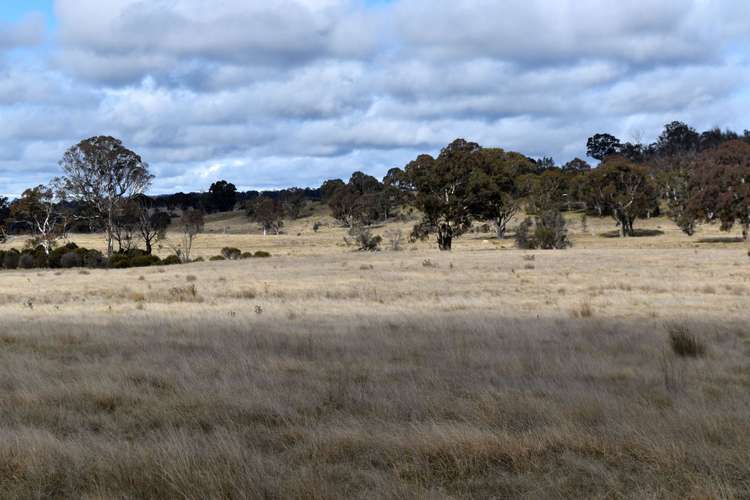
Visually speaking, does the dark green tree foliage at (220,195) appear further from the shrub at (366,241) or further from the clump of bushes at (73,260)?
the clump of bushes at (73,260)

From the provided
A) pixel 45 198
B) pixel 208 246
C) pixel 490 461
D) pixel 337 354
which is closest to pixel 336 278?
pixel 337 354

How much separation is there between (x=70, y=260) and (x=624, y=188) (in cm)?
5864

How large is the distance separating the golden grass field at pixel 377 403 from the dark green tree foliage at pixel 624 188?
6094 centimetres

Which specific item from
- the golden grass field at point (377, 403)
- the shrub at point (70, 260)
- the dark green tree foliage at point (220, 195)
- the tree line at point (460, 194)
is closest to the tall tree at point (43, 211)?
the tree line at point (460, 194)

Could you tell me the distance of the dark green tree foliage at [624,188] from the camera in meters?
75.2

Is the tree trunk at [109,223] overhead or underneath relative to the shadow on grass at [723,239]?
overhead

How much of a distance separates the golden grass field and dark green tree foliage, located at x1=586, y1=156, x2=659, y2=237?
60.9 m

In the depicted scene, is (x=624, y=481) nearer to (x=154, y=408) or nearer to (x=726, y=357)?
(x=154, y=408)

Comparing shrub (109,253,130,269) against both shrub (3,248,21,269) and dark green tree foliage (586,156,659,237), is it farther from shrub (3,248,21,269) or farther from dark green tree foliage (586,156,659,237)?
dark green tree foliage (586,156,659,237)

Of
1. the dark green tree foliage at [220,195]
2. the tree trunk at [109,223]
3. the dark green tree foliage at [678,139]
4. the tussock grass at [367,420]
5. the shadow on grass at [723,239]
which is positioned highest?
the dark green tree foliage at [678,139]

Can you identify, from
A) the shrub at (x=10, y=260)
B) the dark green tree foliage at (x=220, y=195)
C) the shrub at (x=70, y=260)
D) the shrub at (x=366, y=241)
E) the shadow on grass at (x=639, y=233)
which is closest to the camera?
the shrub at (x=70, y=260)

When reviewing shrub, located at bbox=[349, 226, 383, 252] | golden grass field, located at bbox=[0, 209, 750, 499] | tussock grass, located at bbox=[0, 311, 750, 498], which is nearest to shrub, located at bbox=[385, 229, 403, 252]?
shrub, located at bbox=[349, 226, 383, 252]

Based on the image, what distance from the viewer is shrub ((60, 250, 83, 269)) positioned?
49.0 m

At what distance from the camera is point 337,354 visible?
10297 mm
